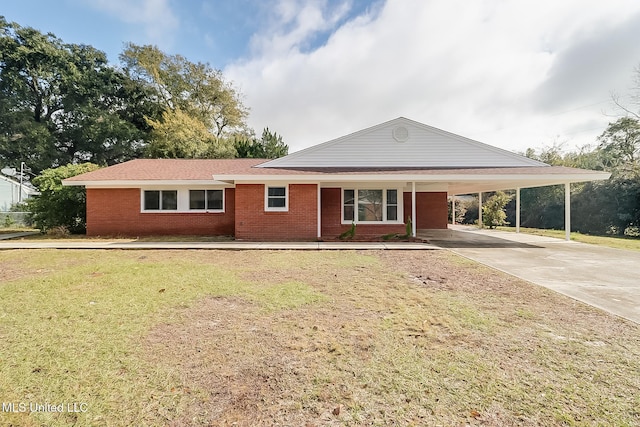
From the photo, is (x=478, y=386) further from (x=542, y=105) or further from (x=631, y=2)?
(x=542, y=105)

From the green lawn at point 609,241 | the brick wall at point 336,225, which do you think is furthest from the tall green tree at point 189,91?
the green lawn at point 609,241

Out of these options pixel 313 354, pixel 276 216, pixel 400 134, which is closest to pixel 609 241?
pixel 400 134

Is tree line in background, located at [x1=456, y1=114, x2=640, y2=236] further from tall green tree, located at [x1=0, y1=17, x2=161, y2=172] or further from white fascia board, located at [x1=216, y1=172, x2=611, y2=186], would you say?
tall green tree, located at [x1=0, y1=17, x2=161, y2=172]

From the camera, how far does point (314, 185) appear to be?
43.0ft

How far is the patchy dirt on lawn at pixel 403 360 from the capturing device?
2.47 meters

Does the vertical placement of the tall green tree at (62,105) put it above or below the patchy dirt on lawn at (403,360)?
above

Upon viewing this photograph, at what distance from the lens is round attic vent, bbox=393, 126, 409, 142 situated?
1432 centimetres

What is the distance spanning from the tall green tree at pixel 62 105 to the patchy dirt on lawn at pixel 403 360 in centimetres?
3525

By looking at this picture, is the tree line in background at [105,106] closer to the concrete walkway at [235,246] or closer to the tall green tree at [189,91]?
the tall green tree at [189,91]

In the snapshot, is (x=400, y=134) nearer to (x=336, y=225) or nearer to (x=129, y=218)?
(x=336, y=225)

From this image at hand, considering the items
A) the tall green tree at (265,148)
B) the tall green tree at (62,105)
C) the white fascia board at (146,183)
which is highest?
the tall green tree at (62,105)

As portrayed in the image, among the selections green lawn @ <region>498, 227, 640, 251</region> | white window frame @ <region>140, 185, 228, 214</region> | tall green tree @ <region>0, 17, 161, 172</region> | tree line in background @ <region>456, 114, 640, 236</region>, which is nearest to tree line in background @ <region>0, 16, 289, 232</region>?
tall green tree @ <region>0, 17, 161, 172</region>

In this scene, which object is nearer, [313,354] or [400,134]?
[313,354]

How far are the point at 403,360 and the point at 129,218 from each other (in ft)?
50.3
